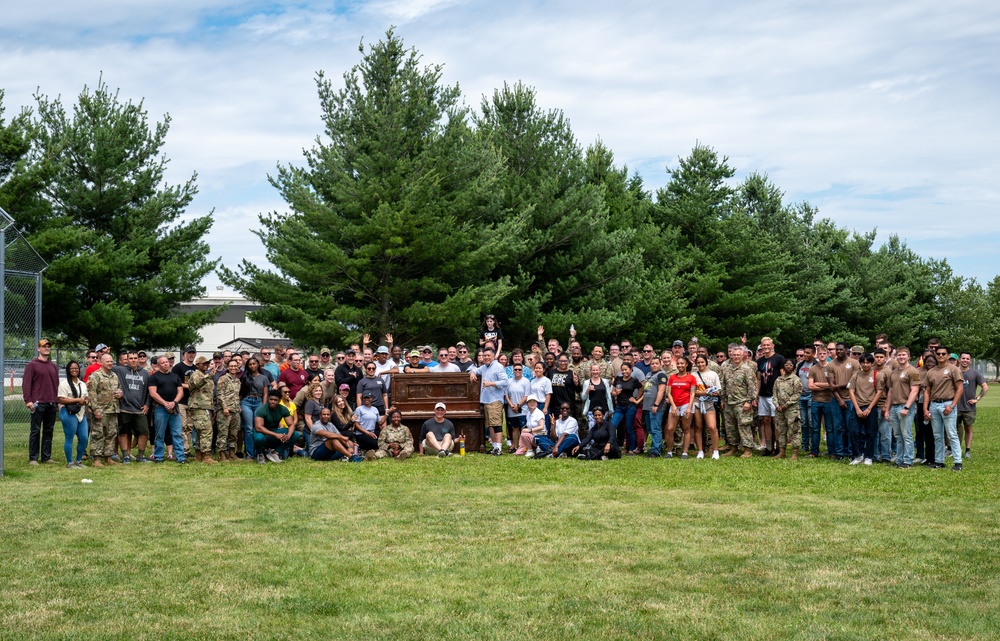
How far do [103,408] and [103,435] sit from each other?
1.45 ft

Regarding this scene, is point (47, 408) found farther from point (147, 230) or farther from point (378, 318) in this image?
point (147, 230)

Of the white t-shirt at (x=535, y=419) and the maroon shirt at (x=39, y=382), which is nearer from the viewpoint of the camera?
the maroon shirt at (x=39, y=382)

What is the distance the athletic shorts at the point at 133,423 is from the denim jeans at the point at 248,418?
154 centimetres

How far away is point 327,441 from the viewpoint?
1625 centimetres

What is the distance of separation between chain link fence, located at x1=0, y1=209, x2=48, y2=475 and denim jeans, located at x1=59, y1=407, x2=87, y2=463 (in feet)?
2.94

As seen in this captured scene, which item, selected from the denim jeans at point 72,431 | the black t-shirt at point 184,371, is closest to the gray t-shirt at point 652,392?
the black t-shirt at point 184,371

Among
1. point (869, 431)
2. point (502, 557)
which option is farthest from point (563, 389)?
point (502, 557)

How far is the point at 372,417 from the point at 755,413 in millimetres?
6548

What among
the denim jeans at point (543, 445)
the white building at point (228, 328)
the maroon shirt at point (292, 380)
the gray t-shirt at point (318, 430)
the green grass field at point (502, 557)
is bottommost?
the green grass field at point (502, 557)

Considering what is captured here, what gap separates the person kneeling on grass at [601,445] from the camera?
52.8ft

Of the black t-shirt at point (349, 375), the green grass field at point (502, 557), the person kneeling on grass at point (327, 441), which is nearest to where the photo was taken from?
the green grass field at point (502, 557)

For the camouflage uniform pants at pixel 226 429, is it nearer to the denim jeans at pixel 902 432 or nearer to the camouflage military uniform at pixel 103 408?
the camouflage military uniform at pixel 103 408

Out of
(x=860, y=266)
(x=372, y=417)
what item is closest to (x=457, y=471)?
(x=372, y=417)

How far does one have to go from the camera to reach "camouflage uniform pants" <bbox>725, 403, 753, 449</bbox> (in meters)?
16.5
